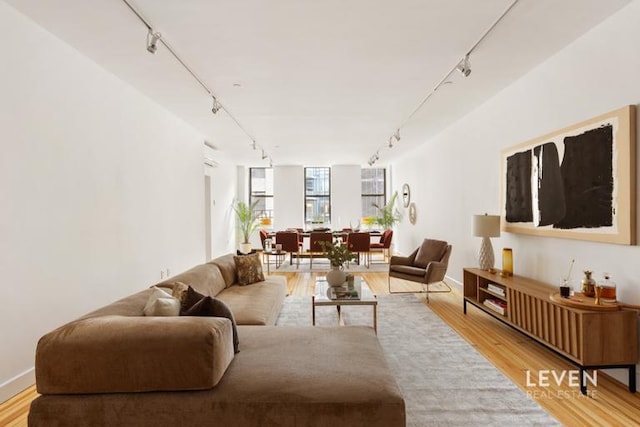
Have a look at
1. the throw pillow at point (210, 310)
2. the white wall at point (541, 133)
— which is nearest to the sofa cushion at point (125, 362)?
the throw pillow at point (210, 310)

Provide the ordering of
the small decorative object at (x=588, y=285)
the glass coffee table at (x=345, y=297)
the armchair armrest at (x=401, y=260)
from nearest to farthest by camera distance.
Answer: the small decorative object at (x=588, y=285) → the glass coffee table at (x=345, y=297) → the armchair armrest at (x=401, y=260)

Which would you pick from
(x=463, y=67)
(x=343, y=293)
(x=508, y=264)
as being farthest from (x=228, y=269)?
(x=463, y=67)

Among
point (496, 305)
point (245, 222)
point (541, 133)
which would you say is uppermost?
point (541, 133)

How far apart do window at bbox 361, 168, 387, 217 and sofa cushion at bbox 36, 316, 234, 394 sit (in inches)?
401

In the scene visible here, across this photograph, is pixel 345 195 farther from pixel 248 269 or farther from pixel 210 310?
pixel 210 310

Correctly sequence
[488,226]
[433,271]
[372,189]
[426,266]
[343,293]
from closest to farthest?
[343,293]
[488,226]
[433,271]
[426,266]
[372,189]

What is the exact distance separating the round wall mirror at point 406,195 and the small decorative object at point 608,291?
6.49 meters

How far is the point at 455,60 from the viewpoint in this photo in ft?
11.4

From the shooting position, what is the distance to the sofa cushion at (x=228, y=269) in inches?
168

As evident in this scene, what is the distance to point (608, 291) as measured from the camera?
257 cm

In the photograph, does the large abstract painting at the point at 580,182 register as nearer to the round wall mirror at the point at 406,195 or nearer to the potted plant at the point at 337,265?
the potted plant at the point at 337,265

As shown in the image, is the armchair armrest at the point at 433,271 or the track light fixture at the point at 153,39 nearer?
the track light fixture at the point at 153,39

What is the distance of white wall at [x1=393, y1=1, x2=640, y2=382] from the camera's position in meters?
2.62

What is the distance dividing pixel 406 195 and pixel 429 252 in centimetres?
377
